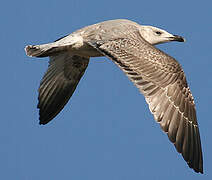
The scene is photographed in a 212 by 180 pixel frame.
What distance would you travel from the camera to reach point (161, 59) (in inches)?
354

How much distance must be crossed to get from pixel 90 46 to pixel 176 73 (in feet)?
5.24

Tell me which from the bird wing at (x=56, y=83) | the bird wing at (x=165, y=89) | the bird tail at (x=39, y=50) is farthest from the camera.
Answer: the bird wing at (x=56, y=83)

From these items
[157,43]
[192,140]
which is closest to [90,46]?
[157,43]

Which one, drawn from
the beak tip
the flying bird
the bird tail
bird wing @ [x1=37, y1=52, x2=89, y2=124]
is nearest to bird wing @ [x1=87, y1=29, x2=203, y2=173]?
the flying bird

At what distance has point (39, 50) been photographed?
987 cm

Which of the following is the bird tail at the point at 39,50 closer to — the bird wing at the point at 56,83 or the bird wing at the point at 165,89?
the bird wing at the point at 165,89

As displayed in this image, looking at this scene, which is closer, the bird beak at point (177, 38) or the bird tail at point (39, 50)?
the bird tail at point (39, 50)

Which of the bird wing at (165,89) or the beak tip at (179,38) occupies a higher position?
the beak tip at (179,38)

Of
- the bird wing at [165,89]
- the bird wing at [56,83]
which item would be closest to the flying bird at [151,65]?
the bird wing at [165,89]

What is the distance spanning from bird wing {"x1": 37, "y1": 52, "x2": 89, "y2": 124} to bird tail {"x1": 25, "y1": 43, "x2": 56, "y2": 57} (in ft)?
4.56

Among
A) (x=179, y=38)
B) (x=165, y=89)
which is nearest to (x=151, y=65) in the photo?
(x=165, y=89)

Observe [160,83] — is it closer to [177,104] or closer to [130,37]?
[177,104]

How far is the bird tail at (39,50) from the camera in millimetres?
9805

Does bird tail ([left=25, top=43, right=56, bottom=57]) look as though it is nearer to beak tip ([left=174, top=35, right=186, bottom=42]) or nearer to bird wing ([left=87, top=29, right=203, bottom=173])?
bird wing ([left=87, top=29, right=203, bottom=173])
